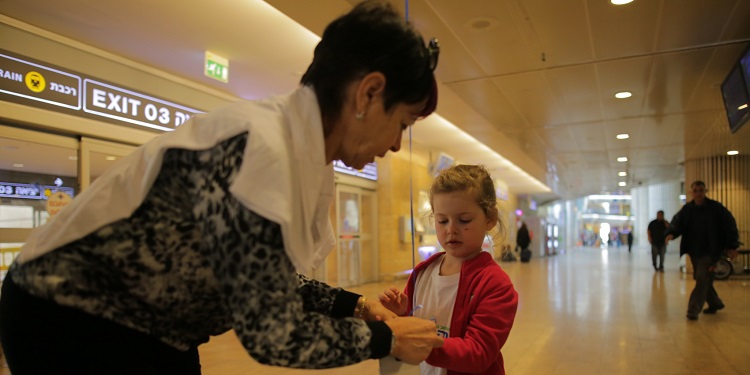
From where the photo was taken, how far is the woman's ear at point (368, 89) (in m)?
0.90

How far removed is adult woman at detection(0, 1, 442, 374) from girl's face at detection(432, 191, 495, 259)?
0.70 metres

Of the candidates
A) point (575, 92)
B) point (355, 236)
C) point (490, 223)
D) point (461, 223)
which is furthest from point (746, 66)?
point (355, 236)

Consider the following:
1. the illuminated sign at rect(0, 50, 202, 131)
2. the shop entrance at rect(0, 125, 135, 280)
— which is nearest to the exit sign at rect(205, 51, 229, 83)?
the illuminated sign at rect(0, 50, 202, 131)

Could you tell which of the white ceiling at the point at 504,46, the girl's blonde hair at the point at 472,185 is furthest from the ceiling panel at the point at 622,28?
the girl's blonde hair at the point at 472,185

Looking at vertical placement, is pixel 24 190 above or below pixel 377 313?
above

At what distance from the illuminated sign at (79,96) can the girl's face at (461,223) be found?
4.88 m

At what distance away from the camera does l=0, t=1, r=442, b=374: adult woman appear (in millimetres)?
747

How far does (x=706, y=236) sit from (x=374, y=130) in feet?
25.2

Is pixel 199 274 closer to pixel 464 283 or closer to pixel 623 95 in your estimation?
pixel 464 283

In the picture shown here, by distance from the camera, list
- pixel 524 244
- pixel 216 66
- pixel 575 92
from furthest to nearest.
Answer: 1. pixel 524 244
2. pixel 575 92
3. pixel 216 66

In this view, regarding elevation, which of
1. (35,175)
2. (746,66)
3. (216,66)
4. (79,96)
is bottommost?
(35,175)

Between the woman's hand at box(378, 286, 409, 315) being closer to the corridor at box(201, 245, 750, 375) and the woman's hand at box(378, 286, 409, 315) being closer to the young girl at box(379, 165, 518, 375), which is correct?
the young girl at box(379, 165, 518, 375)

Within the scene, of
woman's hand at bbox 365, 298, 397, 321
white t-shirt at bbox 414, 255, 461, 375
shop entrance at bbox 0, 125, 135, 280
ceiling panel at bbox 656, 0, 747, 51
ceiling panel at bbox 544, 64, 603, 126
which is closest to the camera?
woman's hand at bbox 365, 298, 397, 321

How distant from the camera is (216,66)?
635 cm
